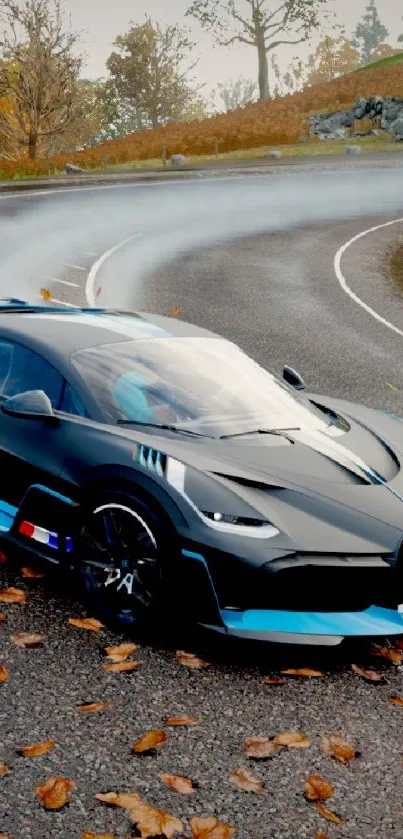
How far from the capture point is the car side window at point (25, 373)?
5961mm

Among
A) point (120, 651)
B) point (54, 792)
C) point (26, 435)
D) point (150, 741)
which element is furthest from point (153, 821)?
point (26, 435)

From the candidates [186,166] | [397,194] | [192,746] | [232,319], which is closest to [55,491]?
[192,746]

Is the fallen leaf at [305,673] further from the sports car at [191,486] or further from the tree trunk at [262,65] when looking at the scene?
the tree trunk at [262,65]

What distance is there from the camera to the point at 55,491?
561 centimetres

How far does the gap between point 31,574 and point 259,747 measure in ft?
7.24

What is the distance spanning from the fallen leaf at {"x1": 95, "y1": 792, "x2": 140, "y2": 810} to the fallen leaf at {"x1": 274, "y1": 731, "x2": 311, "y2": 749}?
740 mm

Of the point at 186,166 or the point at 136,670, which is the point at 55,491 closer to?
the point at 136,670

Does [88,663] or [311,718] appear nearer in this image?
[311,718]

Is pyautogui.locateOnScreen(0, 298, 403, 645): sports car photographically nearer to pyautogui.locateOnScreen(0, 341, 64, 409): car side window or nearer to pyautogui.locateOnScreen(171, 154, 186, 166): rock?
pyautogui.locateOnScreen(0, 341, 64, 409): car side window

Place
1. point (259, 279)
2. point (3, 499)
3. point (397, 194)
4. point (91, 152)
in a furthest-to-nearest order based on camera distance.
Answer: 1. point (91, 152)
2. point (397, 194)
3. point (259, 279)
4. point (3, 499)

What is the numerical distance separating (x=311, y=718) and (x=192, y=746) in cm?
60

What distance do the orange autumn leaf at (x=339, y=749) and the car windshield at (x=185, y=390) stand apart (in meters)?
1.72

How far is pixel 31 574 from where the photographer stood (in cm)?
626

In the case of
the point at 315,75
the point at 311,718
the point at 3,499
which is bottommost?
the point at 311,718
